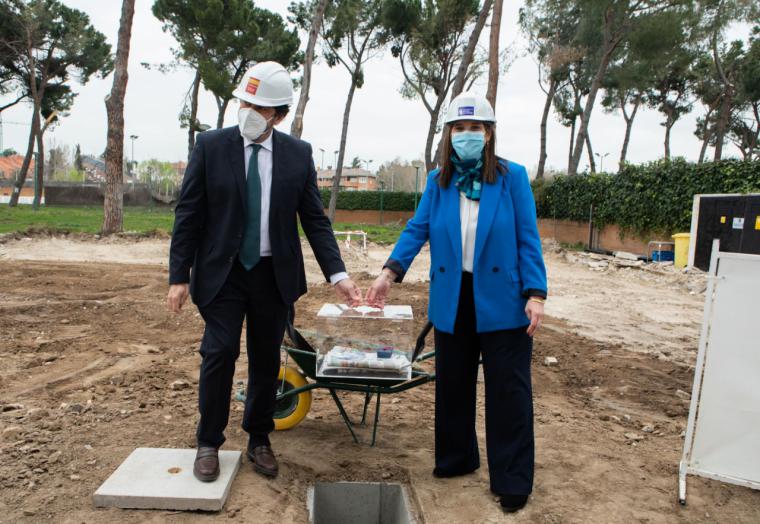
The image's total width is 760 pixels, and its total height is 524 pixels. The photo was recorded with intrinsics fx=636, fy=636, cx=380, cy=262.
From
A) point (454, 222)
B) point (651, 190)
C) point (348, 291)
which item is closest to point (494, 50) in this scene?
point (651, 190)

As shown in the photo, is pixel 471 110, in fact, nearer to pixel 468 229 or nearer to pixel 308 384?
pixel 468 229

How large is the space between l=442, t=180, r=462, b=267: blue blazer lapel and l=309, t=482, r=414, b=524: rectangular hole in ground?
1332 millimetres

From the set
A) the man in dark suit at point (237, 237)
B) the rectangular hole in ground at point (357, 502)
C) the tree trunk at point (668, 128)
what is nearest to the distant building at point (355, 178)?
the tree trunk at point (668, 128)

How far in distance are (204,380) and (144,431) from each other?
1.08 metres

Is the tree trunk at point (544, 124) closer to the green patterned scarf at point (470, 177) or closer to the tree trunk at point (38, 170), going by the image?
the tree trunk at point (38, 170)

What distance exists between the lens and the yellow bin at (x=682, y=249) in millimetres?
14805

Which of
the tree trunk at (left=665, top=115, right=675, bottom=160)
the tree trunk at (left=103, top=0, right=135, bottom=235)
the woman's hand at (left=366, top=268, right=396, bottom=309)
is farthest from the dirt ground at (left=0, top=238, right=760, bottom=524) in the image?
the tree trunk at (left=665, top=115, right=675, bottom=160)

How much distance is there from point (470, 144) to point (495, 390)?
1170 millimetres

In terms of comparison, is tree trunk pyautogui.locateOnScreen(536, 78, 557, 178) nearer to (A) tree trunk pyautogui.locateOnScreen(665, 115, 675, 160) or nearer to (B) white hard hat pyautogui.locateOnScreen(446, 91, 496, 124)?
(A) tree trunk pyautogui.locateOnScreen(665, 115, 675, 160)

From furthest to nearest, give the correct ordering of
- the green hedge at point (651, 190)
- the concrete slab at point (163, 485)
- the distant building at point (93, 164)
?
the distant building at point (93, 164), the green hedge at point (651, 190), the concrete slab at point (163, 485)

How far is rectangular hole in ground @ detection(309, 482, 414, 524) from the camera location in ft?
11.2

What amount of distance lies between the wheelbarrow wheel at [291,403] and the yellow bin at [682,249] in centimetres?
1319

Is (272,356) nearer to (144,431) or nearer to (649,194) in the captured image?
(144,431)

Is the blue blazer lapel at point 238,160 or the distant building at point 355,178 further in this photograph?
the distant building at point 355,178
